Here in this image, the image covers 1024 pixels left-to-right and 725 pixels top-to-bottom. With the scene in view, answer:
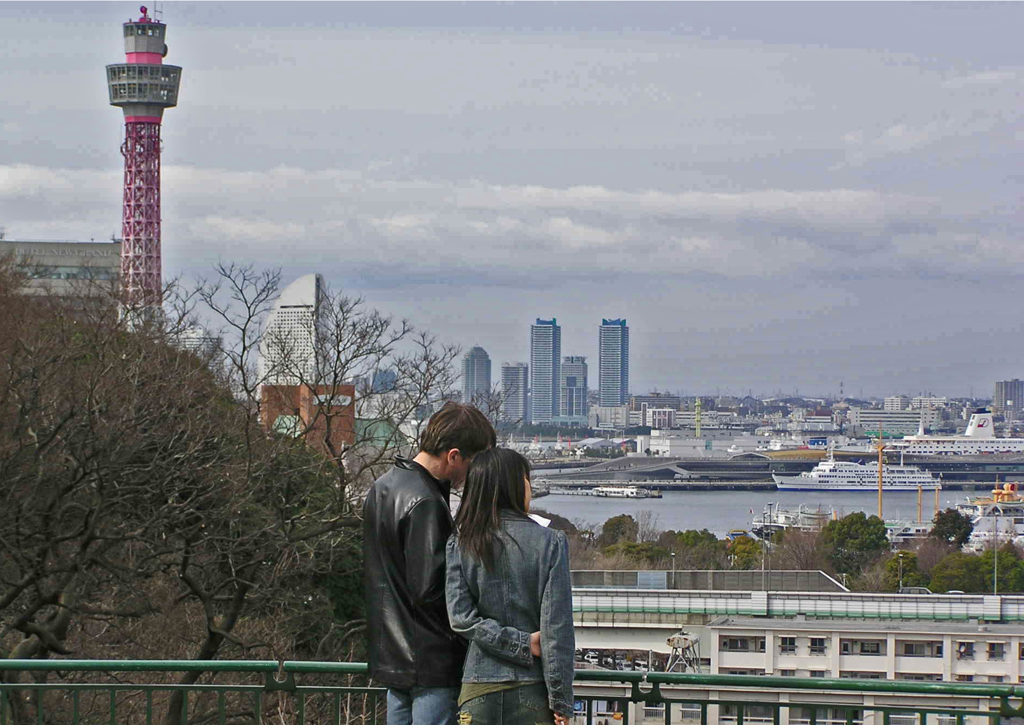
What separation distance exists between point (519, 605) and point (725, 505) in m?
77.0

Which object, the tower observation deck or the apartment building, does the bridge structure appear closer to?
the tower observation deck

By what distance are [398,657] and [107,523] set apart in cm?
1008

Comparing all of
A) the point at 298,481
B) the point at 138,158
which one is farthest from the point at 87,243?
the point at 298,481

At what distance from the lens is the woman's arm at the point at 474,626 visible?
8.67ft

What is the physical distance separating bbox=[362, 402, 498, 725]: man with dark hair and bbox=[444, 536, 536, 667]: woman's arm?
0.26 feet

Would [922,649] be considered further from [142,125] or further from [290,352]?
[142,125]

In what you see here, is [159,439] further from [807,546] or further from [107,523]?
[807,546]

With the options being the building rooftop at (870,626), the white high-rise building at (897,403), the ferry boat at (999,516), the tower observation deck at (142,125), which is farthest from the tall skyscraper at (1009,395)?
the building rooftop at (870,626)

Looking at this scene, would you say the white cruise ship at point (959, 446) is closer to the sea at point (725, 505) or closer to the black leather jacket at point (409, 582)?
the sea at point (725, 505)

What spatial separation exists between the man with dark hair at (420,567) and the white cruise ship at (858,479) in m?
83.9

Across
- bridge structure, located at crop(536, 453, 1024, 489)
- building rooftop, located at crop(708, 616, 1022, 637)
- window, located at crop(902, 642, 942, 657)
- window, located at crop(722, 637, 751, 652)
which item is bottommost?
bridge structure, located at crop(536, 453, 1024, 489)

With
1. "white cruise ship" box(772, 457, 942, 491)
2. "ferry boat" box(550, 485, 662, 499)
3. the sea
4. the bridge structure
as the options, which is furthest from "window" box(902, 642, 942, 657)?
the bridge structure

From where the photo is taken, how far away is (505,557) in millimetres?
2641

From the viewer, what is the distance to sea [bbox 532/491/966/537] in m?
64.2
